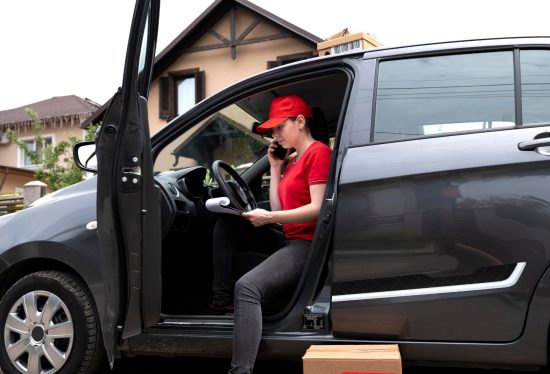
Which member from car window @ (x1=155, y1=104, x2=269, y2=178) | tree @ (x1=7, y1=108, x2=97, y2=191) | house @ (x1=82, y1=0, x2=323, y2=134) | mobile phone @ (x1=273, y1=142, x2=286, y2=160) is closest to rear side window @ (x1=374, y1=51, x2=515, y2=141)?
mobile phone @ (x1=273, y1=142, x2=286, y2=160)

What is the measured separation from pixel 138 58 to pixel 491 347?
1.94 metres

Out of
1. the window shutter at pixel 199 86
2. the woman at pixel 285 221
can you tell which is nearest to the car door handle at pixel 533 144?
the woman at pixel 285 221

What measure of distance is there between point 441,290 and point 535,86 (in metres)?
0.98

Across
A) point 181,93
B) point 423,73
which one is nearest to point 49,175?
point 181,93

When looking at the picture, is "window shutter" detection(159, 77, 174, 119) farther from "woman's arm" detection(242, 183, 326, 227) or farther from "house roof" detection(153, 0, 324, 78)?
"woman's arm" detection(242, 183, 326, 227)

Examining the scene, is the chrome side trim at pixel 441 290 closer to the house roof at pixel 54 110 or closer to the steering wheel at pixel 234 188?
the steering wheel at pixel 234 188

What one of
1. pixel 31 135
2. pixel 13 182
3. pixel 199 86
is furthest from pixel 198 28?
pixel 31 135

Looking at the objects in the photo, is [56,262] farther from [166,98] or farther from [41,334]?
[166,98]

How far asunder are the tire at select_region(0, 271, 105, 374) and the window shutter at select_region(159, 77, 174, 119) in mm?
16998

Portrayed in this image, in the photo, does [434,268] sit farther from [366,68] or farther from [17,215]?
[17,215]

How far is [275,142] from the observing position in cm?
334

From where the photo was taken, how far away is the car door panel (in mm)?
2371

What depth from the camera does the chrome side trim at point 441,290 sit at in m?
2.37

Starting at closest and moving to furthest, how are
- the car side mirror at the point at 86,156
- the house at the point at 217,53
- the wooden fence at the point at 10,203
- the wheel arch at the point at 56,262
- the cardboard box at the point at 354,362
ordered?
1. the cardboard box at the point at 354,362
2. the wheel arch at the point at 56,262
3. the car side mirror at the point at 86,156
4. the wooden fence at the point at 10,203
5. the house at the point at 217,53
